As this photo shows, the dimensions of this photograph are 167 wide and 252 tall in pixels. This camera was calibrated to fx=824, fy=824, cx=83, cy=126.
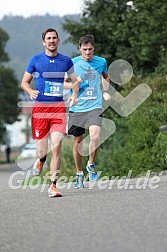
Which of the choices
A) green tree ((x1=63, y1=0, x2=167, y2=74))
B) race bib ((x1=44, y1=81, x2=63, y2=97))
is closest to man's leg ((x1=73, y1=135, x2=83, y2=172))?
race bib ((x1=44, y1=81, x2=63, y2=97))

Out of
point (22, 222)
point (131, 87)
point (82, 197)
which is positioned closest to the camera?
point (22, 222)

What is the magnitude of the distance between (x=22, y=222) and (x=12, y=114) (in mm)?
63053

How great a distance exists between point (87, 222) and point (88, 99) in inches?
186

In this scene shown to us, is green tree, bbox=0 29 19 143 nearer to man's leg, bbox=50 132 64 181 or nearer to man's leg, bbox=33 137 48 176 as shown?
man's leg, bbox=33 137 48 176

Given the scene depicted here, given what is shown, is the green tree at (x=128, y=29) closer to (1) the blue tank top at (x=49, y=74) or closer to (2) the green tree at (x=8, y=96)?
(1) the blue tank top at (x=49, y=74)

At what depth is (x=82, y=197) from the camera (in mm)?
10758

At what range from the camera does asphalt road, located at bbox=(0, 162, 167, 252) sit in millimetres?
6598

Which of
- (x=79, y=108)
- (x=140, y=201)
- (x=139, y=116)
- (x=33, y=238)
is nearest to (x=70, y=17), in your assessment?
(x=139, y=116)

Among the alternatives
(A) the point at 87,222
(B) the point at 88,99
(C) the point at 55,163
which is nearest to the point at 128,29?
(B) the point at 88,99

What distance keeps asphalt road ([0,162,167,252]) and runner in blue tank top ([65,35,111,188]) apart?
1211 millimetres

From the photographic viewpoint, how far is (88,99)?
12.4 metres

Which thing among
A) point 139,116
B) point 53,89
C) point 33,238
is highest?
point 53,89

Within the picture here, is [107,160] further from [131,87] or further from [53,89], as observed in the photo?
[53,89]

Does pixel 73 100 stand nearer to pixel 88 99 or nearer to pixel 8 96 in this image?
pixel 88 99
